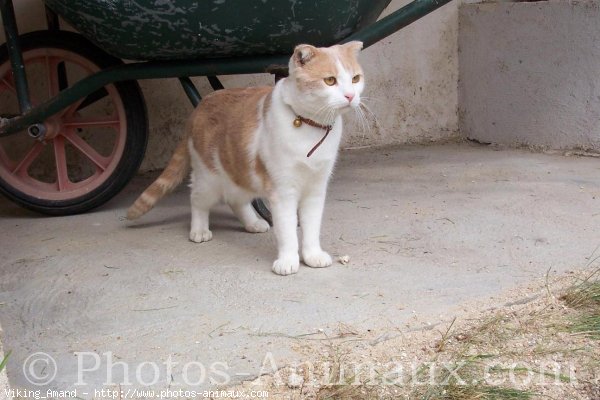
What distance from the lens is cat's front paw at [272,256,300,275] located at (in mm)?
2342

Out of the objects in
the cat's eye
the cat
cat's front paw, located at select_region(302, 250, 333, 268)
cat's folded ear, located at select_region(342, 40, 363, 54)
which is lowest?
cat's front paw, located at select_region(302, 250, 333, 268)

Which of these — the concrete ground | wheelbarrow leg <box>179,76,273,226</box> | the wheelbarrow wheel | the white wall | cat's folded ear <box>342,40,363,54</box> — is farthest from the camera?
the white wall

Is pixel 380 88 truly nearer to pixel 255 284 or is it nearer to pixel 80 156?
pixel 80 156

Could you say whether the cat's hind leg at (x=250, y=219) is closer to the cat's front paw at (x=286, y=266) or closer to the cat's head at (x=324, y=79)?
the cat's front paw at (x=286, y=266)

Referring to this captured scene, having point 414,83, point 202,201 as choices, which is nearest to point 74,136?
point 202,201

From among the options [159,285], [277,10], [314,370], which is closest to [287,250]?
[159,285]

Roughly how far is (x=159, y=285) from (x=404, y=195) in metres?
1.28

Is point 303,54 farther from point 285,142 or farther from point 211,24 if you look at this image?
point 211,24

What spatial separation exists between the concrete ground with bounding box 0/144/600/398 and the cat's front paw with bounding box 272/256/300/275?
22 millimetres

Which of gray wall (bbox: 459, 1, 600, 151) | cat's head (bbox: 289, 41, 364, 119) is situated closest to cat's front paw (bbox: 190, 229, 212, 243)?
cat's head (bbox: 289, 41, 364, 119)

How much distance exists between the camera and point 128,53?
2.80 meters

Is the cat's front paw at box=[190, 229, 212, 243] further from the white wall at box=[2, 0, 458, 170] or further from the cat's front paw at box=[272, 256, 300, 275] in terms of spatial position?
the white wall at box=[2, 0, 458, 170]

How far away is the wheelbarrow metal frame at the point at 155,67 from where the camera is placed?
2.75 m

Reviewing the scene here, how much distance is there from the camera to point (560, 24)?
12.7 feet
